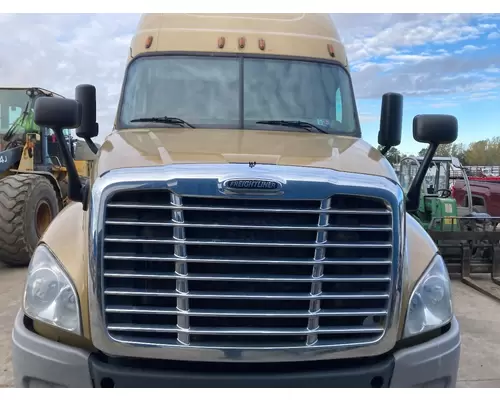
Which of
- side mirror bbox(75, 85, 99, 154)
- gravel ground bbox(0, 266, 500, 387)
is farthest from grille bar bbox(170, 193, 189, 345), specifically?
gravel ground bbox(0, 266, 500, 387)

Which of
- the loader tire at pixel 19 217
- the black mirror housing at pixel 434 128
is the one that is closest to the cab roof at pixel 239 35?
the black mirror housing at pixel 434 128

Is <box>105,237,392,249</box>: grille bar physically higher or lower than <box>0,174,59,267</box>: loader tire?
higher

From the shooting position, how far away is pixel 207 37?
4395mm

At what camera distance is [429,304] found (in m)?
2.77

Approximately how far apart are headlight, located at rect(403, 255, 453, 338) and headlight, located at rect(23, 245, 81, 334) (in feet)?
5.58

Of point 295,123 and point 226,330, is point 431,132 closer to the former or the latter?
point 295,123

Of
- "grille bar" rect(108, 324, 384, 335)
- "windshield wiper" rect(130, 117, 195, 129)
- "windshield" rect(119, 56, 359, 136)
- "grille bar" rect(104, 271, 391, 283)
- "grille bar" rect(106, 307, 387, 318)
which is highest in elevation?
"windshield" rect(119, 56, 359, 136)

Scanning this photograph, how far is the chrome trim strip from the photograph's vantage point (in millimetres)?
2447

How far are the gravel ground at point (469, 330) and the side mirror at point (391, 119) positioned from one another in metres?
2.08

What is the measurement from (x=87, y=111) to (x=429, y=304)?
3.03 metres

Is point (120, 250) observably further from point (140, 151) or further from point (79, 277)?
point (140, 151)

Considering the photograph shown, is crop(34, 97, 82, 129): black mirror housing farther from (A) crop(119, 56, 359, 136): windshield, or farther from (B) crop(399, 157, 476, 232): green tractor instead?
(B) crop(399, 157, 476, 232): green tractor

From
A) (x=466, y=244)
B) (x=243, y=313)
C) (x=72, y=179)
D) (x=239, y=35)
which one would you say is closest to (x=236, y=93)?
(x=239, y=35)

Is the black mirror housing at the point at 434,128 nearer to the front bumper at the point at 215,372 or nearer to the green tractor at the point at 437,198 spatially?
the front bumper at the point at 215,372
